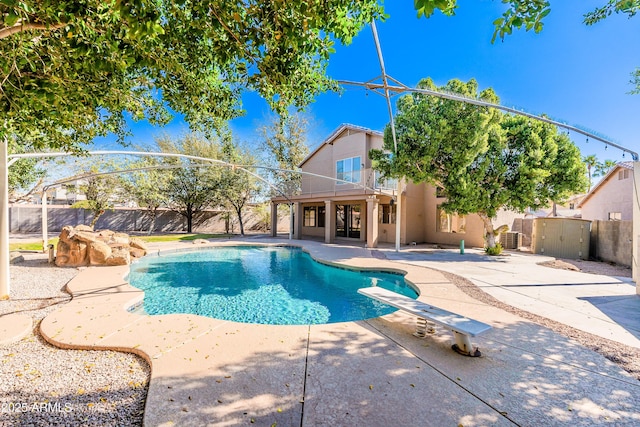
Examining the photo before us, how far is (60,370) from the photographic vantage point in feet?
10.9

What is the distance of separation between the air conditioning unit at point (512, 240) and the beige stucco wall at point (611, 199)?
601cm

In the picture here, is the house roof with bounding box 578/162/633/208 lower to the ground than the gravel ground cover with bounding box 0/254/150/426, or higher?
higher

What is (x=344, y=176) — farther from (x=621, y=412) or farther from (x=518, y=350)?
(x=621, y=412)

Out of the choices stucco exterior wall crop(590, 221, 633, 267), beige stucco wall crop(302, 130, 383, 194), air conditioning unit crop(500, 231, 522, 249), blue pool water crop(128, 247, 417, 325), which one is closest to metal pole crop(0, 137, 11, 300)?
blue pool water crop(128, 247, 417, 325)

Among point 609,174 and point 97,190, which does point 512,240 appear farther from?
point 97,190

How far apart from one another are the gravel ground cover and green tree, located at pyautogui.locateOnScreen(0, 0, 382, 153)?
3.24 meters

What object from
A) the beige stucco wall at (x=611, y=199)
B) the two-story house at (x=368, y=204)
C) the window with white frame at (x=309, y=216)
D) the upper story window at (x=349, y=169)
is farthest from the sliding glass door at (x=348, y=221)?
the beige stucco wall at (x=611, y=199)

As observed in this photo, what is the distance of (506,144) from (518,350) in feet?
39.5

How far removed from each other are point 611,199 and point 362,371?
22643mm

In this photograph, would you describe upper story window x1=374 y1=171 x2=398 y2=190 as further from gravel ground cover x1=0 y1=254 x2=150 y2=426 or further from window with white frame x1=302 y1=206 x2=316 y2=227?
gravel ground cover x1=0 y1=254 x2=150 y2=426

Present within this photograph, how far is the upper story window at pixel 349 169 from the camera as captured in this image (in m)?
17.2

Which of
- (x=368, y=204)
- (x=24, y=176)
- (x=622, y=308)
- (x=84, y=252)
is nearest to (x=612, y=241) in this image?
(x=622, y=308)

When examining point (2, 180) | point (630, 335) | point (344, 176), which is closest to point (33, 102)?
point (2, 180)

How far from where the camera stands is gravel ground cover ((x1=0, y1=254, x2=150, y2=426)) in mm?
2527
